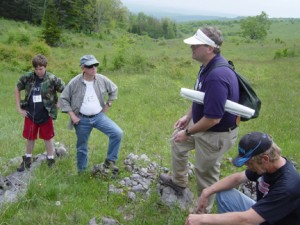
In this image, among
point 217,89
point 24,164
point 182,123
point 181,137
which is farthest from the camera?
point 24,164

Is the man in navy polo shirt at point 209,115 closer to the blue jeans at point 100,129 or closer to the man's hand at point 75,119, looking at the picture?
the blue jeans at point 100,129

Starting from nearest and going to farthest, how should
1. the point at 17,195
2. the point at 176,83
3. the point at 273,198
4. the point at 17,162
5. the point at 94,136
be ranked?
the point at 273,198
the point at 17,195
the point at 17,162
the point at 94,136
the point at 176,83

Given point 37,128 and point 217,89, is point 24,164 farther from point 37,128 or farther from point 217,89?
point 217,89

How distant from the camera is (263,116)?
1068cm

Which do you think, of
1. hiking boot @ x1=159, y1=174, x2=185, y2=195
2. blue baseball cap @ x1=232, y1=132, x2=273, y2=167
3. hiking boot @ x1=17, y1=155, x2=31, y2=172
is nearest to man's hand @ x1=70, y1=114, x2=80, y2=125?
hiking boot @ x1=17, y1=155, x2=31, y2=172

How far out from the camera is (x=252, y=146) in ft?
10.2

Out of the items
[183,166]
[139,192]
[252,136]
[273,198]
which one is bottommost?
[139,192]

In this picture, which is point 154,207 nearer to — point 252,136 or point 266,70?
point 252,136

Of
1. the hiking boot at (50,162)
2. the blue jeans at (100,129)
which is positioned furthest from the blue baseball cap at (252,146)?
the hiking boot at (50,162)

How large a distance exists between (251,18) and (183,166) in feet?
246

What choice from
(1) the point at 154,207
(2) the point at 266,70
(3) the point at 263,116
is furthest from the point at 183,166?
(2) the point at 266,70

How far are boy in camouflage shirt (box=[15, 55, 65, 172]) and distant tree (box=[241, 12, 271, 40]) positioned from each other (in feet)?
219

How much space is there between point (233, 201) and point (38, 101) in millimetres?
3498

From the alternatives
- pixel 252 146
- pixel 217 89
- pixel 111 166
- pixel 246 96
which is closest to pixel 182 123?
pixel 246 96
